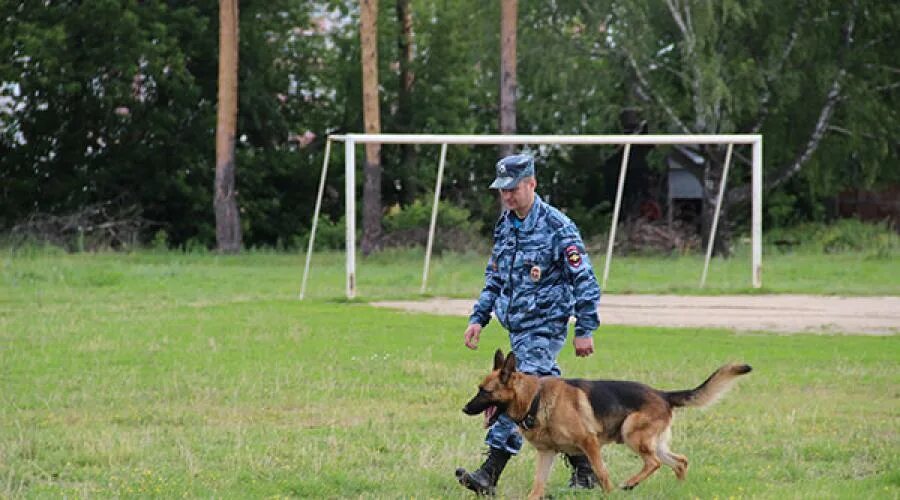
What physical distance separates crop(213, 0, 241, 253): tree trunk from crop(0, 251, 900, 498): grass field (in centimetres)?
1106

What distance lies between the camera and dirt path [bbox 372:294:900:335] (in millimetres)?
19172

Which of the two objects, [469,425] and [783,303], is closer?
[469,425]

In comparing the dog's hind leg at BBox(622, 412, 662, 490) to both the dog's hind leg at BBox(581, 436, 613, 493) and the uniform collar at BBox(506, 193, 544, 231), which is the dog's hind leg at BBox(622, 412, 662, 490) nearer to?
the dog's hind leg at BBox(581, 436, 613, 493)

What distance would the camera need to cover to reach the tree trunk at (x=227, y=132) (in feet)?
111

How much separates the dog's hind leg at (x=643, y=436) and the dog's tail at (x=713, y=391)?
22 cm

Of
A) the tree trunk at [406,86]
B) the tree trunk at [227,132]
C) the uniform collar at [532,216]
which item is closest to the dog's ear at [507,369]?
the uniform collar at [532,216]

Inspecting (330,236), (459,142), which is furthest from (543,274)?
(330,236)

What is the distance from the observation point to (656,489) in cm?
865

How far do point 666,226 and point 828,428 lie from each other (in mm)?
25664

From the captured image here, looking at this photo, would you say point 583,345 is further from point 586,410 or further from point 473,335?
point 473,335

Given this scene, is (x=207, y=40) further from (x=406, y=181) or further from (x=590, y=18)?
(x=590, y=18)

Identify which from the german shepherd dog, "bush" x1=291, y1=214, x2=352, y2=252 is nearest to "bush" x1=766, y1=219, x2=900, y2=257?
"bush" x1=291, y1=214, x2=352, y2=252

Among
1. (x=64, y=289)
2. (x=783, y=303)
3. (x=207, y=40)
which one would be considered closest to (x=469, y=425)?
(x=783, y=303)

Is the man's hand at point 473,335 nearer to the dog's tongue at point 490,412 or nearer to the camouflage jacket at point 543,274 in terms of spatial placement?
the camouflage jacket at point 543,274
